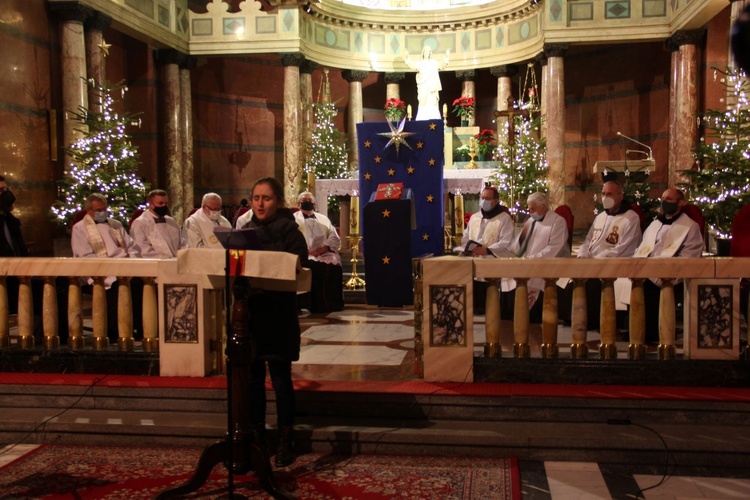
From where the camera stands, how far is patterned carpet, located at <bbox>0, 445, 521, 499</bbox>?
357 centimetres

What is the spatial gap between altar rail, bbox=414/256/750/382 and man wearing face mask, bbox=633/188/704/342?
52.0 inches

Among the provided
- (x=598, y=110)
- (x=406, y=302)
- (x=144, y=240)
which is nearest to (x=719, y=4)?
(x=598, y=110)

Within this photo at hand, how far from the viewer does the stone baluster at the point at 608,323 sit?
15.3 feet

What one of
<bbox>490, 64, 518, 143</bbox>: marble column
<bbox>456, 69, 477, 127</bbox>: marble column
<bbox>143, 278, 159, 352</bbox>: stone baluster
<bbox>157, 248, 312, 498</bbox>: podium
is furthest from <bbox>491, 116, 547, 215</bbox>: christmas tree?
<bbox>157, 248, 312, 498</bbox>: podium

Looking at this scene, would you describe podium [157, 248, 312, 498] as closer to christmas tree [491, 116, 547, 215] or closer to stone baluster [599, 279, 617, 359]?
stone baluster [599, 279, 617, 359]

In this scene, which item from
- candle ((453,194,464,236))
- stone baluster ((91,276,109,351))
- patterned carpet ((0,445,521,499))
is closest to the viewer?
patterned carpet ((0,445,521,499))

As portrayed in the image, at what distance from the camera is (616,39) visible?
15.0m

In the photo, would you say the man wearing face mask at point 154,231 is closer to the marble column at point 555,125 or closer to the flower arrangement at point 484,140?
the flower arrangement at point 484,140

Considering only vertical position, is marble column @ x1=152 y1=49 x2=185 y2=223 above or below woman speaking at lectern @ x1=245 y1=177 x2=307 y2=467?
above

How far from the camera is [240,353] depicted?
3.50 m

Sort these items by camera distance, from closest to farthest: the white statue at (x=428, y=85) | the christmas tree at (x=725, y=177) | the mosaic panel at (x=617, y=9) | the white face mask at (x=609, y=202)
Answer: the white face mask at (x=609, y=202) < the christmas tree at (x=725, y=177) < the mosaic panel at (x=617, y=9) < the white statue at (x=428, y=85)

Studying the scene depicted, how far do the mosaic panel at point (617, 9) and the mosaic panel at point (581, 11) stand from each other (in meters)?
0.31

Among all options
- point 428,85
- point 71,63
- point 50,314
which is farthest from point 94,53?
point 50,314

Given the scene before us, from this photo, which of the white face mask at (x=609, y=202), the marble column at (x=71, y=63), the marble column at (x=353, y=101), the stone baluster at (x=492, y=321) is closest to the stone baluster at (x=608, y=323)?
the stone baluster at (x=492, y=321)
